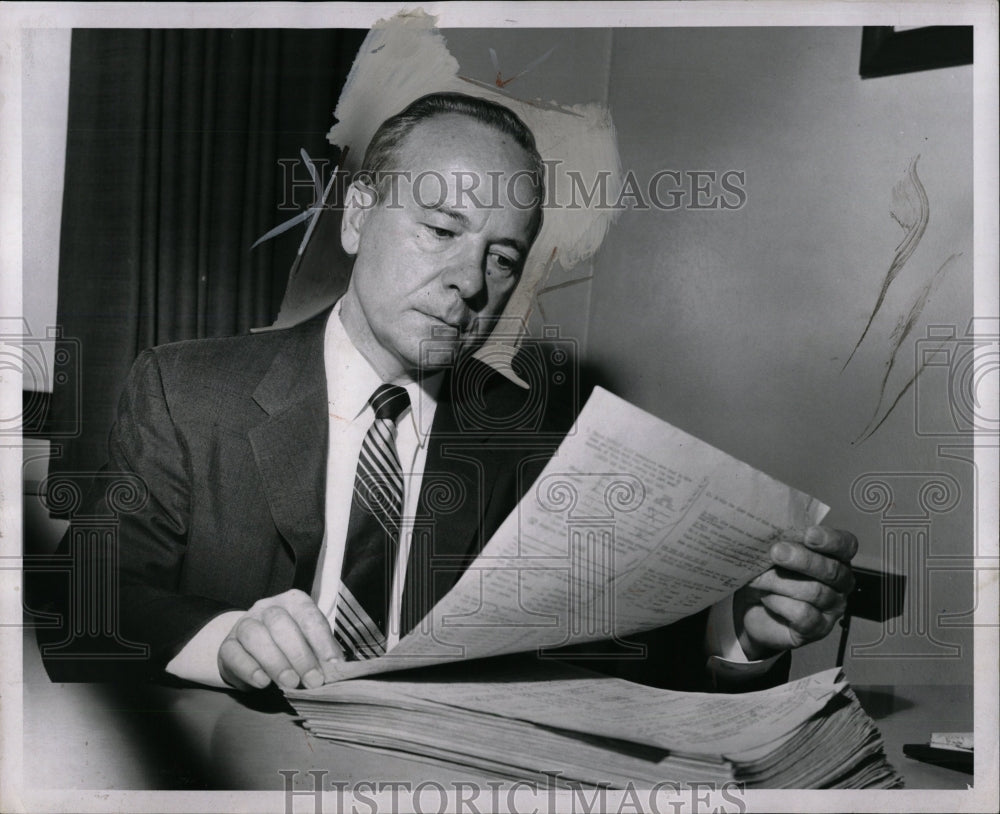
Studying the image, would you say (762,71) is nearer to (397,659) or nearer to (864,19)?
(864,19)

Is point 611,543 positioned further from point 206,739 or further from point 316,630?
point 206,739

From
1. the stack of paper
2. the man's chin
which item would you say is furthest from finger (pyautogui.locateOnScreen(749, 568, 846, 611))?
the man's chin

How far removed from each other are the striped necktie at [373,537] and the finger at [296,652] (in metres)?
0.04

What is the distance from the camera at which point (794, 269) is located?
4.47ft

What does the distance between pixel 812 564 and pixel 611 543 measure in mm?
255

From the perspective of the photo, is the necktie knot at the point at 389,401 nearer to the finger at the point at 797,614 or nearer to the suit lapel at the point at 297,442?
the suit lapel at the point at 297,442

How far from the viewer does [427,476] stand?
→ 4.42ft

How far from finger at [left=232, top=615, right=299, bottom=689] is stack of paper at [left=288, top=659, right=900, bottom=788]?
0.02 m

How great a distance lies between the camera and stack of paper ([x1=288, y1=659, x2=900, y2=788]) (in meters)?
1.30

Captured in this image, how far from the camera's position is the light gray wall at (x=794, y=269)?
1353 millimetres

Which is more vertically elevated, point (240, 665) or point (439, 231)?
point (439, 231)

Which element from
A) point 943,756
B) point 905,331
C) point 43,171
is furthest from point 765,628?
point 43,171

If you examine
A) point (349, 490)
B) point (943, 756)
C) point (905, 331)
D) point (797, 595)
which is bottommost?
point (943, 756)

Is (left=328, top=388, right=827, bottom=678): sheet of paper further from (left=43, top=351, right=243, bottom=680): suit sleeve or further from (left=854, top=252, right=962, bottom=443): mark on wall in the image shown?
(left=43, top=351, right=243, bottom=680): suit sleeve
